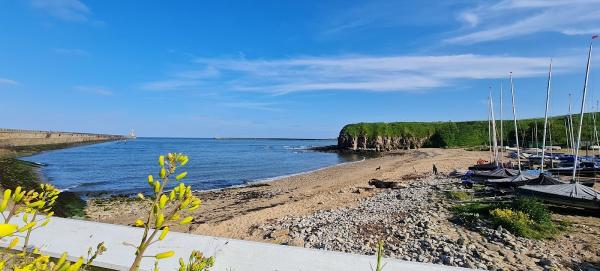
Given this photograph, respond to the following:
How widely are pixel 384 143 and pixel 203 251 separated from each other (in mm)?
81834

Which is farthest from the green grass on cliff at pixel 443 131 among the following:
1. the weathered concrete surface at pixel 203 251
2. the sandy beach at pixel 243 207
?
the weathered concrete surface at pixel 203 251

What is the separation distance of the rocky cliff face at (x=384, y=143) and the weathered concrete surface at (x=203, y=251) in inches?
3166

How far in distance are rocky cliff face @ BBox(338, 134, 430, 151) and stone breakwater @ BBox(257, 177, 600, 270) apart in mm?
68447

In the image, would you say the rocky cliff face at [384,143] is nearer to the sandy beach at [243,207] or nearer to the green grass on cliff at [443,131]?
the green grass on cliff at [443,131]

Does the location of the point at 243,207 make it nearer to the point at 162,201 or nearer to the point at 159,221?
the point at 162,201

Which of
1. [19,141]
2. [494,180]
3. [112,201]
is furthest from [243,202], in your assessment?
[19,141]

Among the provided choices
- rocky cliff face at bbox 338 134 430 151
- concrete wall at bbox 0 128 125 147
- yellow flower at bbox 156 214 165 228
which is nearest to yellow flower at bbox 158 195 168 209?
yellow flower at bbox 156 214 165 228

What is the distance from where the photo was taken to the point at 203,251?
4145 mm

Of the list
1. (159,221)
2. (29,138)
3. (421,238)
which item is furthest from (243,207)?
(29,138)

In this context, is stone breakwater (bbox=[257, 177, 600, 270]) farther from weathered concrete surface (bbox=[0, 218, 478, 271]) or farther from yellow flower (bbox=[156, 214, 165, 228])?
yellow flower (bbox=[156, 214, 165, 228])

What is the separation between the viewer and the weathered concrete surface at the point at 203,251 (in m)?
3.92

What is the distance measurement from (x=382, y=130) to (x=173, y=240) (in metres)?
82.9

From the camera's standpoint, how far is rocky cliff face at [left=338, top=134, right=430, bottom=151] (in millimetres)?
81875

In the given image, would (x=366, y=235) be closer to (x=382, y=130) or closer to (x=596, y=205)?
(x=596, y=205)
